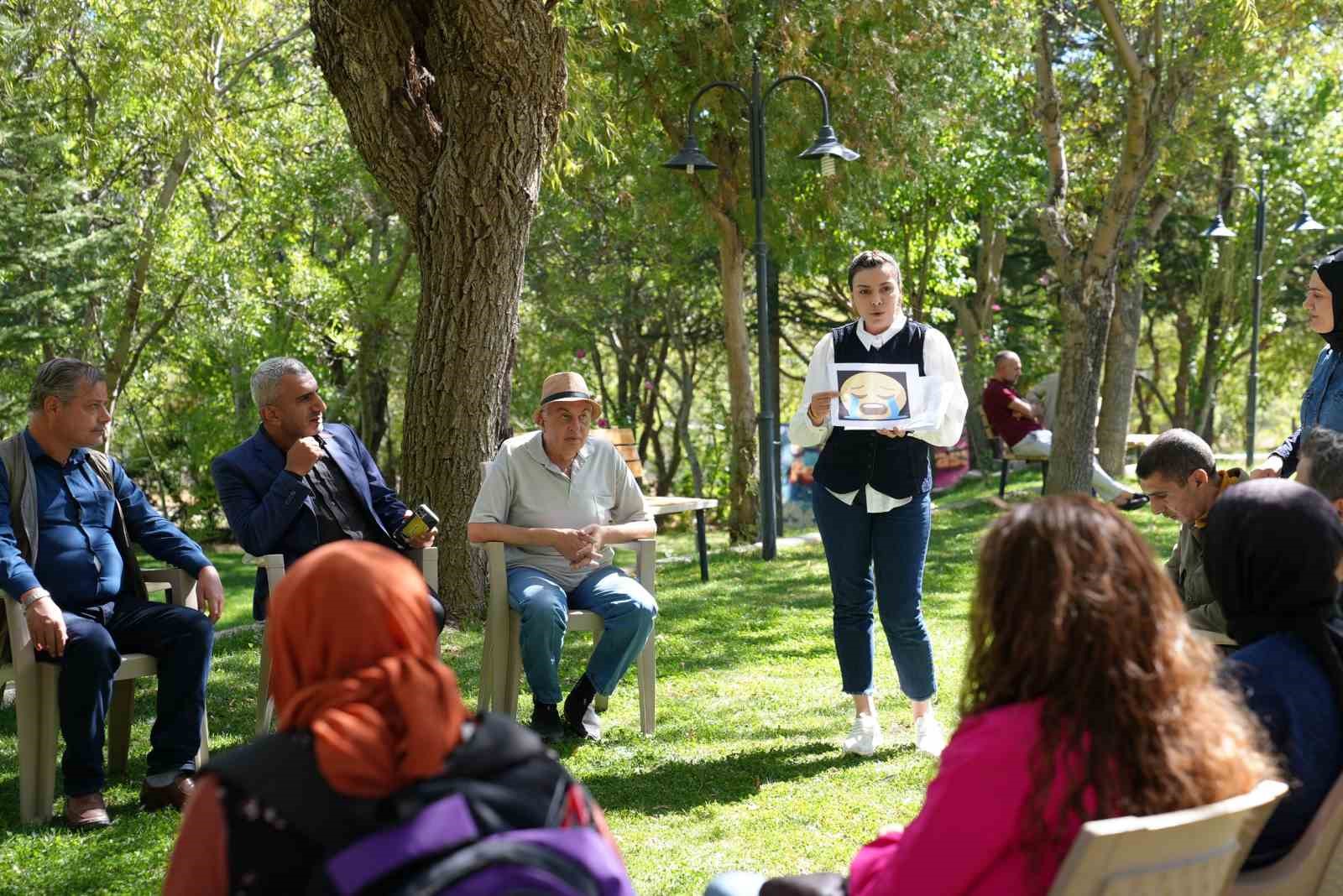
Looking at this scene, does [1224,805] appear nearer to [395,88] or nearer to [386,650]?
[386,650]

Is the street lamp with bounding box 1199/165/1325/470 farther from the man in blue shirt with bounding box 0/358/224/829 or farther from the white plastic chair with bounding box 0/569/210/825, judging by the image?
the white plastic chair with bounding box 0/569/210/825

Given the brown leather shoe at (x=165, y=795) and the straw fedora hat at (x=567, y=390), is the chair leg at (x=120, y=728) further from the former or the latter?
the straw fedora hat at (x=567, y=390)

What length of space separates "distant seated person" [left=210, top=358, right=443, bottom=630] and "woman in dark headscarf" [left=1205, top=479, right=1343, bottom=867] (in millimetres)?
3705

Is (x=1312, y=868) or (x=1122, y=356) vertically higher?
(x=1122, y=356)

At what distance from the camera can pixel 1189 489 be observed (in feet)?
13.5

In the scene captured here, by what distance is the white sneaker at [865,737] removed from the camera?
522 cm

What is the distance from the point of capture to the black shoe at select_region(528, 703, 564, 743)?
547 cm

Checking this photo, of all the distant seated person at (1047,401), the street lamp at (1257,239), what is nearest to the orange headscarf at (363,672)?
the distant seated person at (1047,401)

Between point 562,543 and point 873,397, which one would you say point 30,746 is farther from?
point 873,397

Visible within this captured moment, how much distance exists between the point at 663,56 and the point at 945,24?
3.24 m

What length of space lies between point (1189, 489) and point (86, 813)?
385cm

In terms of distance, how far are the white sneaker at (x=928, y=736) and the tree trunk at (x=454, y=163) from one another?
3.46 metres

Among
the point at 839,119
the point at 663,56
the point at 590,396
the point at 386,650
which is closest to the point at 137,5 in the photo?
the point at 663,56

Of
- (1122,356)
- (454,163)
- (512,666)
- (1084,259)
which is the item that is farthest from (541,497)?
(1122,356)
